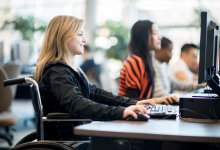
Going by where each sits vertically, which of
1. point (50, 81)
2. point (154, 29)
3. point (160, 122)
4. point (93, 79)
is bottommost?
point (93, 79)

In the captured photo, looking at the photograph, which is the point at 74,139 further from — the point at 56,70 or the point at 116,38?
the point at 116,38

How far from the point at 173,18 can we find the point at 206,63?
6693 millimetres

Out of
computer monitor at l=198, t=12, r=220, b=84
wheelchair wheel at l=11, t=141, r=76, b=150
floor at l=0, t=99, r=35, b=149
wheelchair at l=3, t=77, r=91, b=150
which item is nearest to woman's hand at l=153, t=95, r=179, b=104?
computer monitor at l=198, t=12, r=220, b=84

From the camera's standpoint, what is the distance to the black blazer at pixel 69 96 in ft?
5.21

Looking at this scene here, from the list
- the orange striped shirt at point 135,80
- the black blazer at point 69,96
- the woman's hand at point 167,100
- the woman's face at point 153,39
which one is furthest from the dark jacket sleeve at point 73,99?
the woman's face at point 153,39

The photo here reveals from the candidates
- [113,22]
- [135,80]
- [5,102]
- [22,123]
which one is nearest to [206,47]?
[135,80]

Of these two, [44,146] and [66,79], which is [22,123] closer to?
[66,79]

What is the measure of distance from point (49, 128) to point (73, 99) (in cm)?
25

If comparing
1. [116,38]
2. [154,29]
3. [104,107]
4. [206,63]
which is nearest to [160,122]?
[104,107]

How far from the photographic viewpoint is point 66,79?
1749 millimetres

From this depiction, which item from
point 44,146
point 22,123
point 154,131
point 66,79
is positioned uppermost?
point 66,79

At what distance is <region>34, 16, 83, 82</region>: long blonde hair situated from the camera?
75.6 inches

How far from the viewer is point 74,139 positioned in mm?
1852

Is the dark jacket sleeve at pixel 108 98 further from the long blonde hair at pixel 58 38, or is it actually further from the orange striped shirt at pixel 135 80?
the orange striped shirt at pixel 135 80
